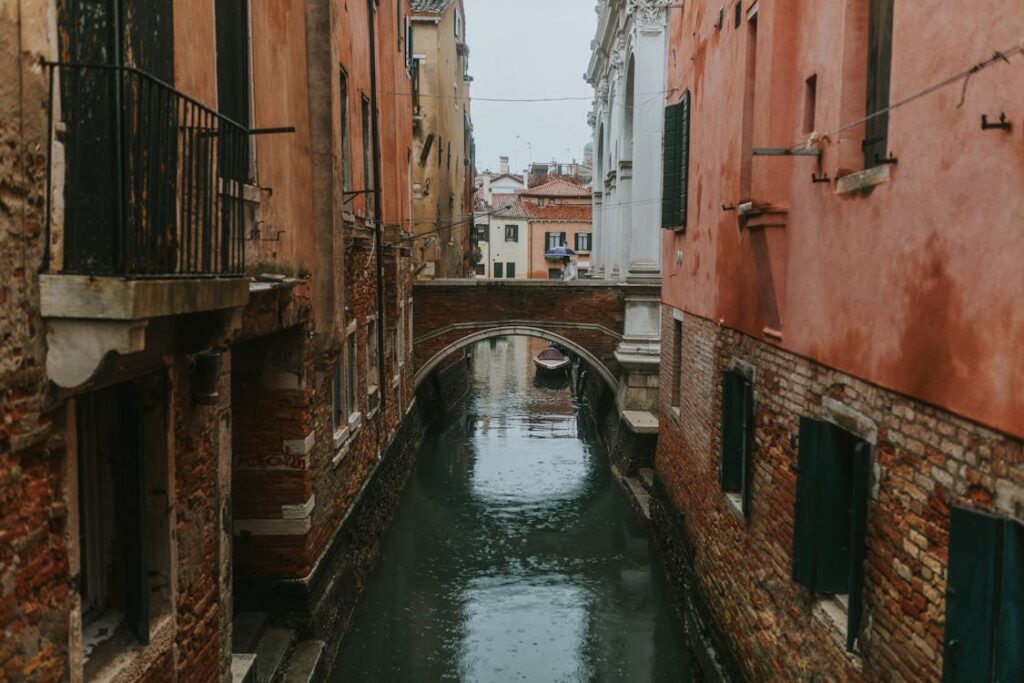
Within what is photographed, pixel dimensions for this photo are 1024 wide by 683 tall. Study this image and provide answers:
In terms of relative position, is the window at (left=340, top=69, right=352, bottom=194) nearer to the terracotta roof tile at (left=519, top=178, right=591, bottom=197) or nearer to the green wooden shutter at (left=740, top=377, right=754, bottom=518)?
the green wooden shutter at (left=740, top=377, right=754, bottom=518)

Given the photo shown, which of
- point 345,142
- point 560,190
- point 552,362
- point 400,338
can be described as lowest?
point 552,362

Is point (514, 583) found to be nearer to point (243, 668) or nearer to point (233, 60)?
point (243, 668)

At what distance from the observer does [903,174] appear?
4.20 metres

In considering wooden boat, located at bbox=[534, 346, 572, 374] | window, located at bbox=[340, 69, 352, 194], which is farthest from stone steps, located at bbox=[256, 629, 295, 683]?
wooden boat, located at bbox=[534, 346, 572, 374]

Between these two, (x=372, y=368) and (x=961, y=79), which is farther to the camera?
(x=372, y=368)

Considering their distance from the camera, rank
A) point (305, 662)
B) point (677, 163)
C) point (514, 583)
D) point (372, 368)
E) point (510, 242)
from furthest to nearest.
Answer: point (510, 242) → point (372, 368) → point (514, 583) → point (677, 163) → point (305, 662)

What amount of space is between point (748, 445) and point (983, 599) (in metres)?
3.66

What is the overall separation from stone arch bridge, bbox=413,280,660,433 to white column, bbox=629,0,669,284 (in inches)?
47.6

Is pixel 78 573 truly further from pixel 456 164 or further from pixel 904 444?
pixel 456 164

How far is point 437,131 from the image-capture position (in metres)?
24.2

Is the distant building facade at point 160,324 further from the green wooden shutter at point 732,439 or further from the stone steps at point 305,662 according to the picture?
the green wooden shutter at point 732,439

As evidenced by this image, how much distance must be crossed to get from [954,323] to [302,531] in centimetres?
562

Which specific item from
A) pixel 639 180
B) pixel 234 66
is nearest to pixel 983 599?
pixel 234 66

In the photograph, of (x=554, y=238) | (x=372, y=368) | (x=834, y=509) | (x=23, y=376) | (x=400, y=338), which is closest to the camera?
(x=23, y=376)
